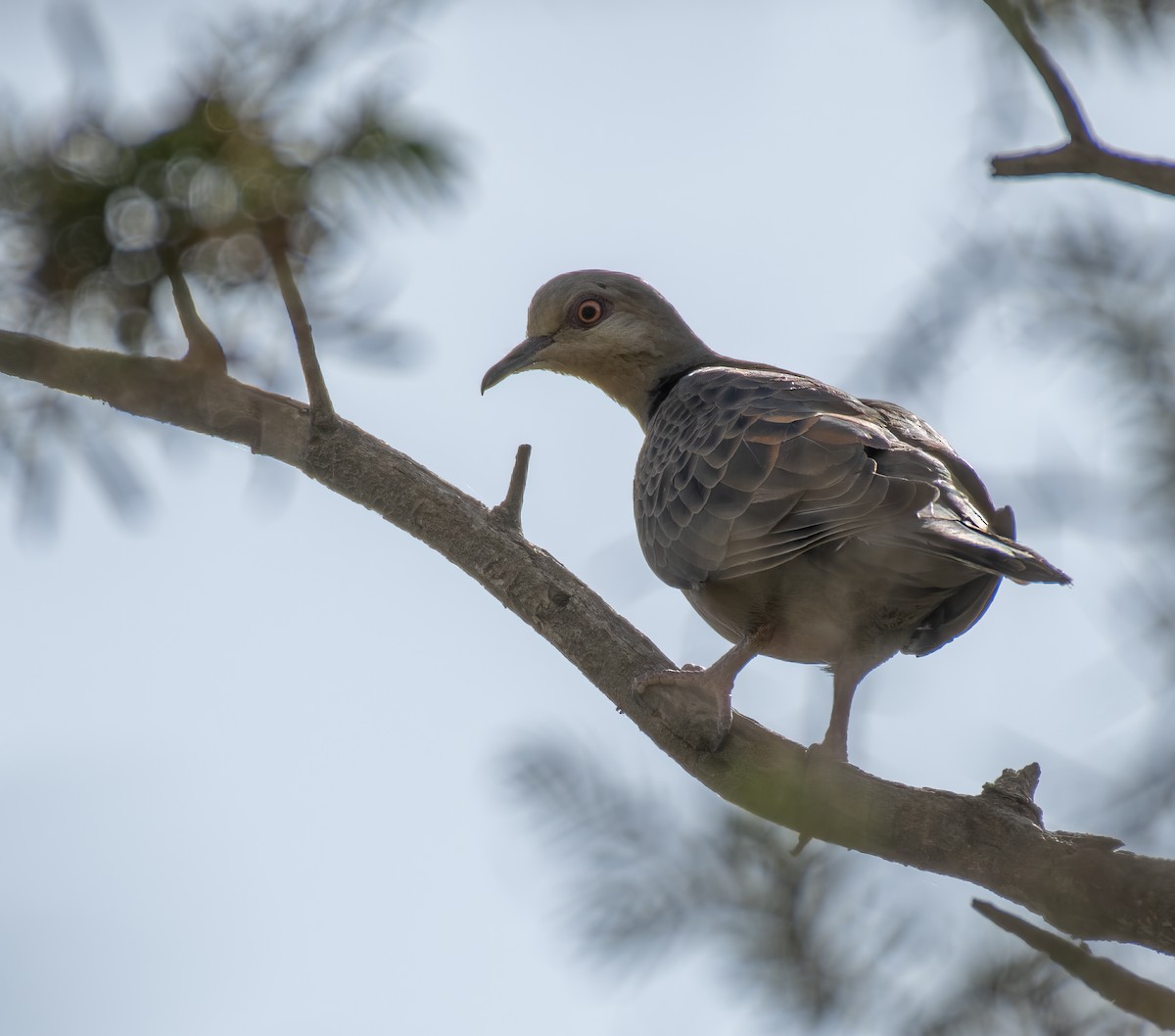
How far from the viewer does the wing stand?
4.95 m

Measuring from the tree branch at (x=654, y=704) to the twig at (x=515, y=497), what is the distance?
0.05 meters

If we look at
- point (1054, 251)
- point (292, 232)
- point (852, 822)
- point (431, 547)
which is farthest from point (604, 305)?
point (292, 232)

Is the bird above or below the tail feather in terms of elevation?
above

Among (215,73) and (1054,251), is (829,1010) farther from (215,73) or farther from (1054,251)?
(215,73)

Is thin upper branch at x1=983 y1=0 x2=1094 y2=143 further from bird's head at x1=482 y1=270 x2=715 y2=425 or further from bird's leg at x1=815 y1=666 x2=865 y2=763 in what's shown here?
bird's head at x1=482 y1=270 x2=715 y2=425

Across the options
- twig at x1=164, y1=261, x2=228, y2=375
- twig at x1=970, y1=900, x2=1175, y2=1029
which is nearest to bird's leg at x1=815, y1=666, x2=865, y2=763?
twig at x1=970, y1=900, x2=1175, y2=1029

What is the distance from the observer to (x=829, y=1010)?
2.76 m

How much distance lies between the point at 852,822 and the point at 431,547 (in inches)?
75.1

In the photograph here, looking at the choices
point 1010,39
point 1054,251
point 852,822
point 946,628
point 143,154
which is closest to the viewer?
point 143,154

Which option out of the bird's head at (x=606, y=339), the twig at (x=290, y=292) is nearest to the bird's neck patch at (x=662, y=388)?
the bird's head at (x=606, y=339)

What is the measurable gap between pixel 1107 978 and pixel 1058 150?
5.55 feet

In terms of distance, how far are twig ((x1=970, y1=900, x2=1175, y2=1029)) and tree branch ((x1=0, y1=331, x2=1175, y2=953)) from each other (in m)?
1.08

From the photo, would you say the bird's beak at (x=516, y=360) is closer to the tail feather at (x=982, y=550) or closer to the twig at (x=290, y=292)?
the twig at (x=290, y=292)

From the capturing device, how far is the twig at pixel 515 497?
17.0ft
